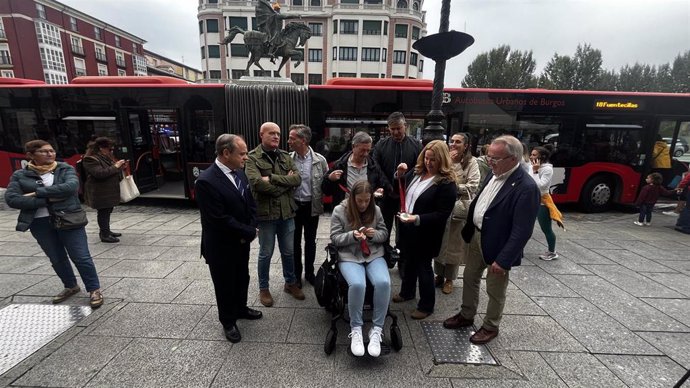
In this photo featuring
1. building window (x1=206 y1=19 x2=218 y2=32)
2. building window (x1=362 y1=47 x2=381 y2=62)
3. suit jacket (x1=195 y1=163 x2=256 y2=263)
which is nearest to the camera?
suit jacket (x1=195 y1=163 x2=256 y2=263)

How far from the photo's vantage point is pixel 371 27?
4041 centimetres

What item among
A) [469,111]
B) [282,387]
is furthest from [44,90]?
[469,111]

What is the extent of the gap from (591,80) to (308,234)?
4217 cm

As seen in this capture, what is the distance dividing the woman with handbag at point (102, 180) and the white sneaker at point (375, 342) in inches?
200

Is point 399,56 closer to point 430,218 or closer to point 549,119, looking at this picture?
point 549,119

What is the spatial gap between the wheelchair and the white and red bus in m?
4.74

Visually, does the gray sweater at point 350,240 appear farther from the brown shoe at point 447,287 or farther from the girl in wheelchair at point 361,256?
the brown shoe at point 447,287

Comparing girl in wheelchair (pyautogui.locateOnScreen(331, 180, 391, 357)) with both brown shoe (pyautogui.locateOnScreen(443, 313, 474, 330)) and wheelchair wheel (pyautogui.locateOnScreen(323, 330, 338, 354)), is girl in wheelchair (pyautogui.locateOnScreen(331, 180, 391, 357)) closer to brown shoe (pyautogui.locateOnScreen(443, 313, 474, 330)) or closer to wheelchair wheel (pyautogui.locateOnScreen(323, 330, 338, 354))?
wheelchair wheel (pyautogui.locateOnScreen(323, 330, 338, 354))

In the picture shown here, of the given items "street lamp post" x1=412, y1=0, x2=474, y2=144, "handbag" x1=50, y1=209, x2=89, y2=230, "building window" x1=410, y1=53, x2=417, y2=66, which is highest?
"building window" x1=410, y1=53, x2=417, y2=66

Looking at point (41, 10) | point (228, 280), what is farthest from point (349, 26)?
point (228, 280)

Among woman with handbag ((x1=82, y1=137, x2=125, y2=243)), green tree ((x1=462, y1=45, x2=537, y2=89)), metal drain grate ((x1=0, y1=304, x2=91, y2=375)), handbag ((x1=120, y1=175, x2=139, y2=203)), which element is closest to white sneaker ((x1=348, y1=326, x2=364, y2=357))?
metal drain grate ((x1=0, y1=304, x2=91, y2=375))

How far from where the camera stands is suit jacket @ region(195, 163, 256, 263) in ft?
7.84

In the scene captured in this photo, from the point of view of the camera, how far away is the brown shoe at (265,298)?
10.6ft

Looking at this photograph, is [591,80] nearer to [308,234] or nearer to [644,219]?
[644,219]
